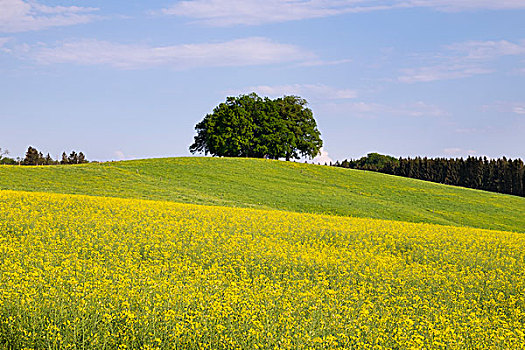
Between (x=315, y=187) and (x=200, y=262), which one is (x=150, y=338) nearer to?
(x=200, y=262)

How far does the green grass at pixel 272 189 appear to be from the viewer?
109ft

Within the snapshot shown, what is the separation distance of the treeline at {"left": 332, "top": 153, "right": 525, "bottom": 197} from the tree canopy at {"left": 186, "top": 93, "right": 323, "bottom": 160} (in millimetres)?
41730

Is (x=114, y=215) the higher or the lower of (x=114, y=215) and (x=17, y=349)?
the higher

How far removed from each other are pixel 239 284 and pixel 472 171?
96033 mm

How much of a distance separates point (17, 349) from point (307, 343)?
370 centimetres

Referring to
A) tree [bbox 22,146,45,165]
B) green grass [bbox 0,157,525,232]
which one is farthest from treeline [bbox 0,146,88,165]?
green grass [bbox 0,157,525,232]

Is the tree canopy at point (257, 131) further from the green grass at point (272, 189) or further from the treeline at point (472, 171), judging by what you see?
the treeline at point (472, 171)

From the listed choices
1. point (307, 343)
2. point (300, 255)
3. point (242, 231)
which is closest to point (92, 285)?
point (307, 343)

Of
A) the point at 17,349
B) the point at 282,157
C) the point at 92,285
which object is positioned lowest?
the point at 17,349

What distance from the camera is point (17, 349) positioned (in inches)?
250

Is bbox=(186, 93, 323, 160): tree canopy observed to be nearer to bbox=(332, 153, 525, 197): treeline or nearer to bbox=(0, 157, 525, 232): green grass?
bbox=(0, 157, 525, 232): green grass

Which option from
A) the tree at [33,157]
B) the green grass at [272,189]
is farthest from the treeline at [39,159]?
the green grass at [272,189]

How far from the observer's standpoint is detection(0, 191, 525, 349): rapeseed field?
650 cm

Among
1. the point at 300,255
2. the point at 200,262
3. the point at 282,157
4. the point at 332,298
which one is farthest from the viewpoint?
the point at 282,157
